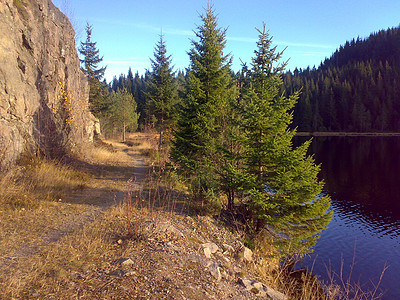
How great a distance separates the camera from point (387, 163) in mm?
32406

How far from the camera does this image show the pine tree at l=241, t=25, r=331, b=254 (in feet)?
29.5

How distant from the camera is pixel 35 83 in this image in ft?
42.3

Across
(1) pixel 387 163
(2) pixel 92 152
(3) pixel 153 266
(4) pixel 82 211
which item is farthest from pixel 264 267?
(1) pixel 387 163

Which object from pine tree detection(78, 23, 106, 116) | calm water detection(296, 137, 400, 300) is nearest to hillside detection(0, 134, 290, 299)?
calm water detection(296, 137, 400, 300)

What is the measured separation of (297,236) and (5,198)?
369 inches

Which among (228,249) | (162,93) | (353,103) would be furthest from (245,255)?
(353,103)

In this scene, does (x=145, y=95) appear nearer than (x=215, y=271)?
No

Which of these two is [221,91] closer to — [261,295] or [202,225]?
[202,225]

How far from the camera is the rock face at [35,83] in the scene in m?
10.4

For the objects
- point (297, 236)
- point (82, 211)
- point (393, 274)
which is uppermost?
point (82, 211)

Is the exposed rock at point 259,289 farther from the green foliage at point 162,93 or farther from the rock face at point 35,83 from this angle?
the green foliage at point 162,93

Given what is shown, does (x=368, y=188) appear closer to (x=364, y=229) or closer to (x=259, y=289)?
(x=364, y=229)

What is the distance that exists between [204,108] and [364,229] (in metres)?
11.3

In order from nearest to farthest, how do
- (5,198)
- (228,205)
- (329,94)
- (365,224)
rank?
(5,198)
(228,205)
(365,224)
(329,94)
